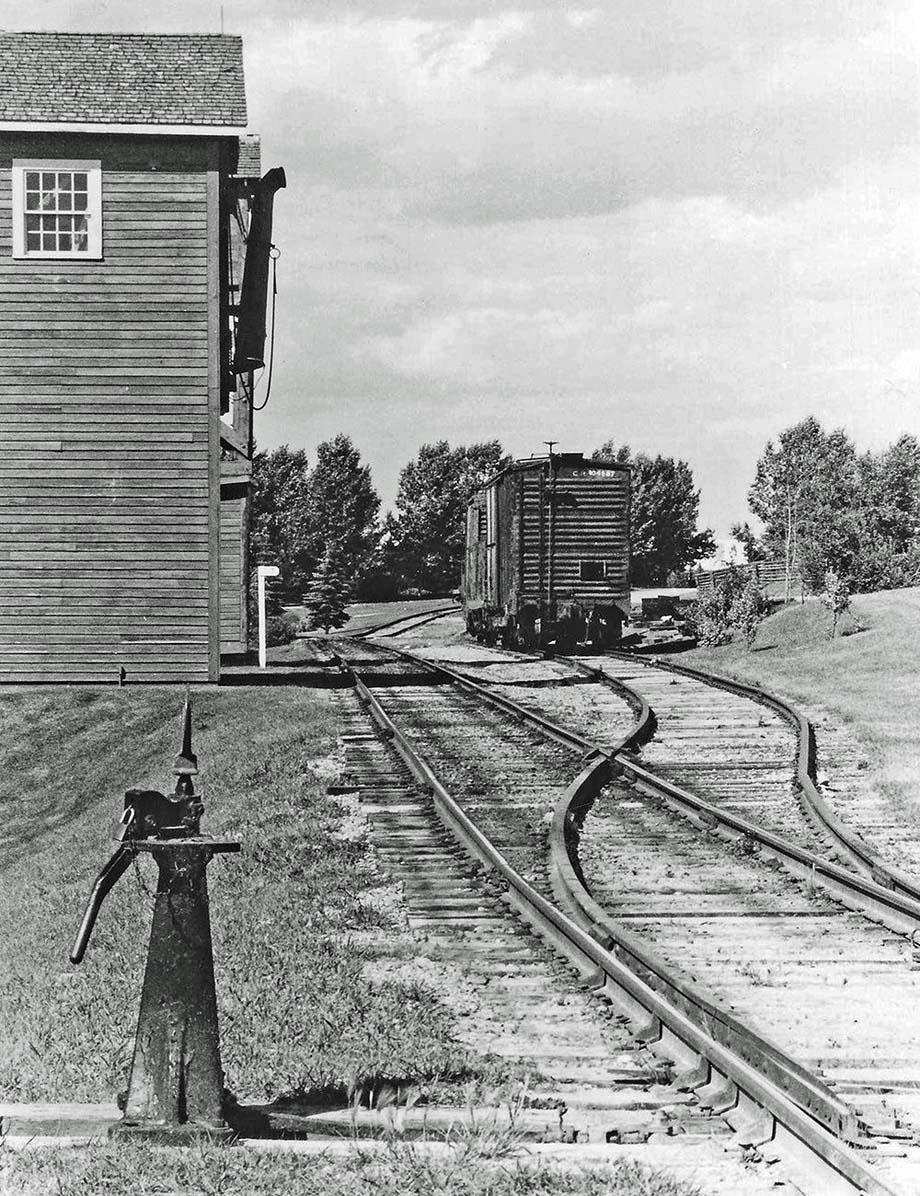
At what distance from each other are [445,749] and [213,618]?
5863mm

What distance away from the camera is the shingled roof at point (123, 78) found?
18781mm

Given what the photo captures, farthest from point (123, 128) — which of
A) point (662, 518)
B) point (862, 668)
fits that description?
point (662, 518)

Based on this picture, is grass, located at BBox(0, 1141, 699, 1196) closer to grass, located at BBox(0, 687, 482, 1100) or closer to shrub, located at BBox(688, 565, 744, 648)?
grass, located at BBox(0, 687, 482, 1100)

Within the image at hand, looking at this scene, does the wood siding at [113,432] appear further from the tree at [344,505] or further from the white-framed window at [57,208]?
the tree at [344,505]

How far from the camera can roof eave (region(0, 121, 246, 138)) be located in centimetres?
1867

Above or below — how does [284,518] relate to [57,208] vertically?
below

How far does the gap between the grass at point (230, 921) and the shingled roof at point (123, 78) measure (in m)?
7.89

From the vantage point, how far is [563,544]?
29.4m

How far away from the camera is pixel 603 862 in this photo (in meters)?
9.26

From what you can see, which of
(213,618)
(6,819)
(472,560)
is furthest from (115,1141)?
(472,560)

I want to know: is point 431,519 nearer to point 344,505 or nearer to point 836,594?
point 344,505

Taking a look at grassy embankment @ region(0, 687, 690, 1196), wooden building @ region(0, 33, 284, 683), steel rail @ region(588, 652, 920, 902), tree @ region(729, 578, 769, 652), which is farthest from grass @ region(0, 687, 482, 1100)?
tree @ region(729, 578, 769, 652)

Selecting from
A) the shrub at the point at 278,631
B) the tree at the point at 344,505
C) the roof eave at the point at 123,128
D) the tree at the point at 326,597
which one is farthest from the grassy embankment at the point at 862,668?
the tree at the point at 344,505

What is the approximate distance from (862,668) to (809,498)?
3790cm
